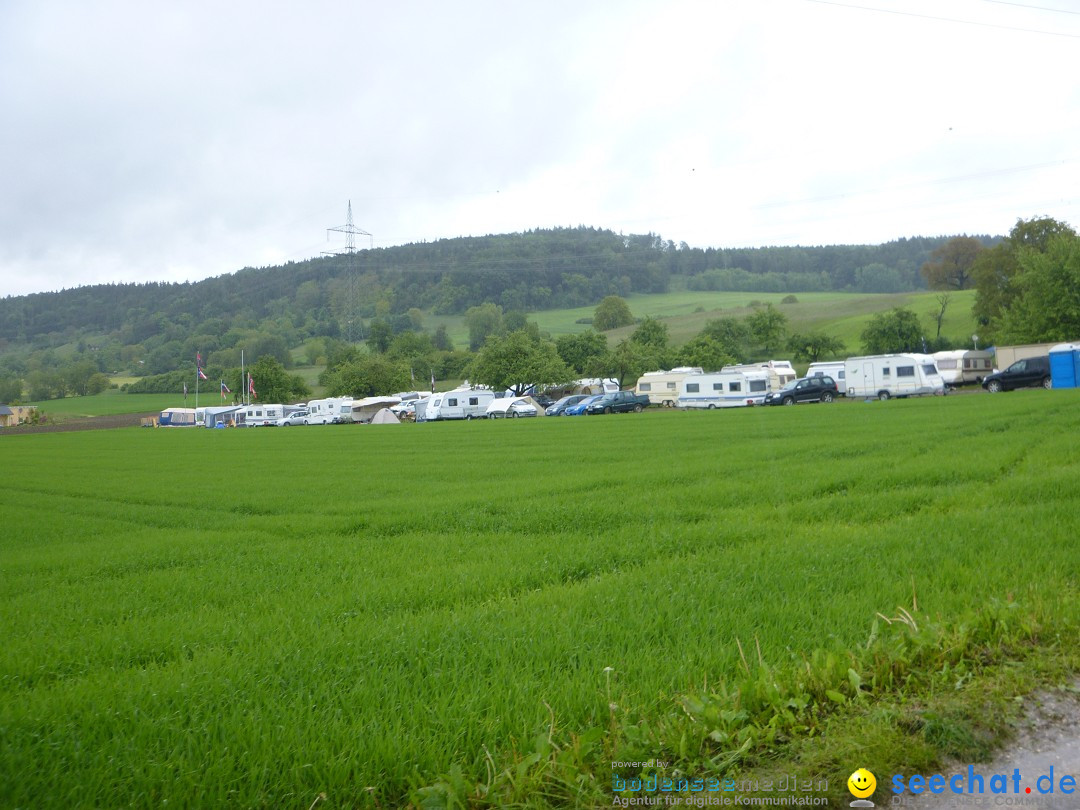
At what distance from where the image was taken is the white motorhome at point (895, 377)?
44438 millimetres

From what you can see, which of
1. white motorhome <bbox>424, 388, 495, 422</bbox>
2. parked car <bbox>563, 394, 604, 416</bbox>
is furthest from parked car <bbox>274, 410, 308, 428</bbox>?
parked car <bbox>563, 394, 604, 416</bbox>

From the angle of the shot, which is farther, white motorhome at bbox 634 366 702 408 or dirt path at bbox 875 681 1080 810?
white motorhome at bbox 634 366 702 408

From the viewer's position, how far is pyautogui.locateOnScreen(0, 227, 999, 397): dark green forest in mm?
146375

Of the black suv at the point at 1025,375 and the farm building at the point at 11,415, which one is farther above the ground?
the farm building at the point at 11,415

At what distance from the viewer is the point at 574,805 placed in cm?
299

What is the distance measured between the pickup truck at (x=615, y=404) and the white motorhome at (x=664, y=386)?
25.2 feet

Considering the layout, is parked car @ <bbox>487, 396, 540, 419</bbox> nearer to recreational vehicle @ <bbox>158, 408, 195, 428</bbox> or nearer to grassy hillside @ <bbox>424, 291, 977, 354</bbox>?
recreational vehicle @ <bbox>158, 408, 195, 428</bbox>

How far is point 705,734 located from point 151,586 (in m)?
6.03

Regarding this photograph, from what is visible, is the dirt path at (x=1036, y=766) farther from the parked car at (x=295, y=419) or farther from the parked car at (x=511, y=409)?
the parked car at (x=295, y=419)

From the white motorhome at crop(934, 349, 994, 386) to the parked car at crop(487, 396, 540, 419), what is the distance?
1193 inches

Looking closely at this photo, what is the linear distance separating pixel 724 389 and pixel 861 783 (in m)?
51.2

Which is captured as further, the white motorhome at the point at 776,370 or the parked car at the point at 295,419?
the parked car at the point at 295,419

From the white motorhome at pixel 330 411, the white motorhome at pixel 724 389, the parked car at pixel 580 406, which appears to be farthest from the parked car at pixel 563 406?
the white motorhome at pixel 330 411

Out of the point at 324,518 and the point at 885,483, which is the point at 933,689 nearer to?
the point at 885,483
